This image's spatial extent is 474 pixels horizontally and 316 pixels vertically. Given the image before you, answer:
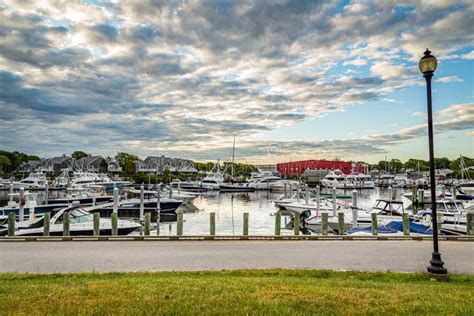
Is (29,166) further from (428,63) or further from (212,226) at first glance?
(428,63)

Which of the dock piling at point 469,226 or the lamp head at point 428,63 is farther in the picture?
the dock piling at point 469,226

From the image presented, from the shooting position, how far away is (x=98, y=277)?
9.05m

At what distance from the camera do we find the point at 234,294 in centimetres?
698

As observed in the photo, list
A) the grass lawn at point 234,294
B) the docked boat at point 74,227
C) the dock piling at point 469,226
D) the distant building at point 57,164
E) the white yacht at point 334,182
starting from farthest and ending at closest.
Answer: the distant building at point 57,164 → the white yacht at point 334,182 → the docked boat at point 74,227 → the dock piling at point 469,226 → the grass lawn at point 234,294

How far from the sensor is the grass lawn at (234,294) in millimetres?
6219

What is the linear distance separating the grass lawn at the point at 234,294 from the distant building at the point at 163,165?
5491 inches

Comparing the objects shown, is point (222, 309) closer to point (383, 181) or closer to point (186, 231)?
point (186, 231)

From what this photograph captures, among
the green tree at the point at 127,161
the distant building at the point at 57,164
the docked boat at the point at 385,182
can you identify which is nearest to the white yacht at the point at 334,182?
the docked boat at the point at 385,182

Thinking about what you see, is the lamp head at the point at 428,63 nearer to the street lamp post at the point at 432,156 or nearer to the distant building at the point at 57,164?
the street lamp post at the point at 432,156

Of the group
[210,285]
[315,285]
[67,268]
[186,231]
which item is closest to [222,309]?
[210,285]

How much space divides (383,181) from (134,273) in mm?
122744

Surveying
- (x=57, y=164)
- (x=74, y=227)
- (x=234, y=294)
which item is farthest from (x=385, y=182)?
(x=57, y=164)

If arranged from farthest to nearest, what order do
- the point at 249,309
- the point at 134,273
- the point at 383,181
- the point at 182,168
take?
1. the point at 182,168
2. the point at 383,181
3. the point at 134,273
4. the point at 249,309

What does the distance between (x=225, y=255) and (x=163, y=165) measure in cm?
14134
